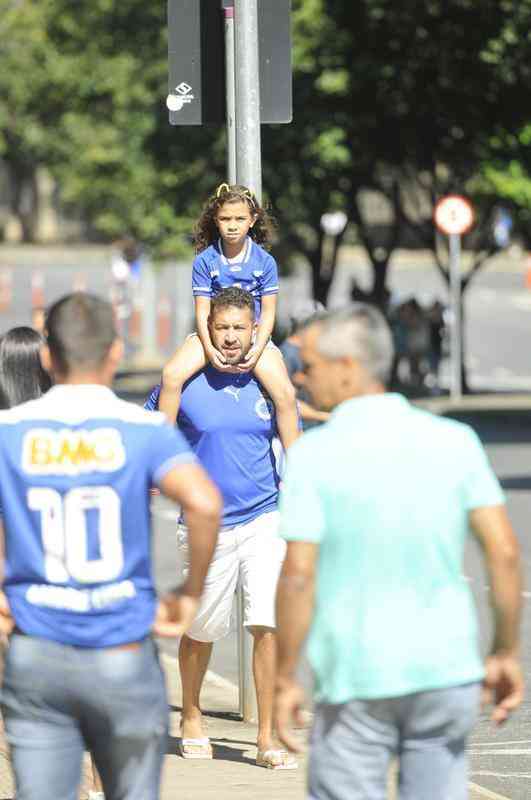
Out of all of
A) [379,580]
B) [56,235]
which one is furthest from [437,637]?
[56,235]

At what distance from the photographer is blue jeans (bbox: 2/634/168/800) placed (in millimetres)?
4340

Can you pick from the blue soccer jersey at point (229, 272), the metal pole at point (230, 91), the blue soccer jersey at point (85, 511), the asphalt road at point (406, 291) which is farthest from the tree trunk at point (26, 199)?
the blue soccer jersey at point (85, 511)

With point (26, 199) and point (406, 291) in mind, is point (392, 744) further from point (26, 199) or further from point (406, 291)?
point (26, 199)

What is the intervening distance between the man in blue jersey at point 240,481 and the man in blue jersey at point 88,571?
2.66 meters

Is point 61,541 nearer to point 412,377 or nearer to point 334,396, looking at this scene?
point 334,396

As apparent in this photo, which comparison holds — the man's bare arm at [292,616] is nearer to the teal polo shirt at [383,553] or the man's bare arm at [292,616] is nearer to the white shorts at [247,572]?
the teal polo shirt at [383,553]

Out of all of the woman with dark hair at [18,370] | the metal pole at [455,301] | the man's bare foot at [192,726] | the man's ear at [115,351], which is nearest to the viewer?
the man's ear at [115,351]

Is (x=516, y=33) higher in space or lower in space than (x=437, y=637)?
higher

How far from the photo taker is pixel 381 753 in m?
4.32

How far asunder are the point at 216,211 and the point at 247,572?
4.58ft

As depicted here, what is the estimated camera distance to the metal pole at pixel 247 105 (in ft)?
27.0

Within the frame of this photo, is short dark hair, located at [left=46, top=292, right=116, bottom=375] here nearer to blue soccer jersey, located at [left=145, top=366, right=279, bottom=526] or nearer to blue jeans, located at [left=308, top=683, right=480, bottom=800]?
blue jeans, located at [left=308, top=683, right=480, bottom=800]

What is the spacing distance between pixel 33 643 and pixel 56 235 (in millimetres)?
95793

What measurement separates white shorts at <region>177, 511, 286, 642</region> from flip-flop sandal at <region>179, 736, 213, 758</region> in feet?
1.52
